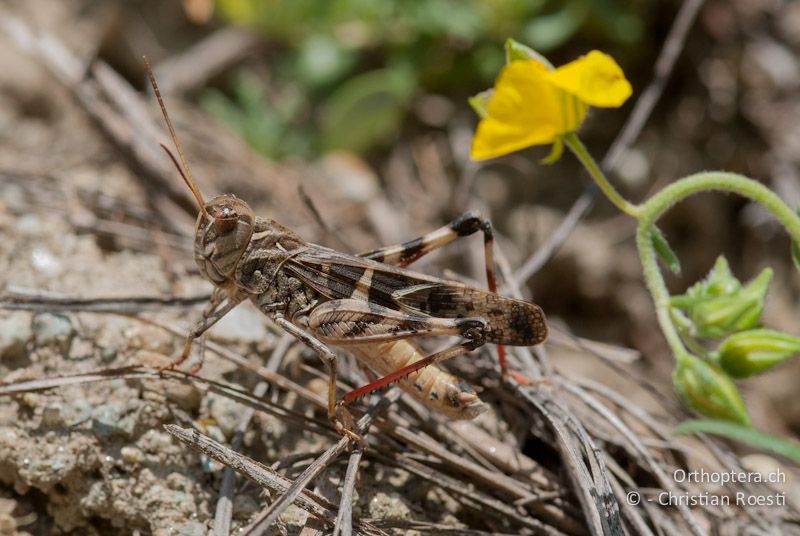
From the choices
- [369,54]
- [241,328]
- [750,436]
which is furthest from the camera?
[369,54]

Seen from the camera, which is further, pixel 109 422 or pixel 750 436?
pixel 109 422

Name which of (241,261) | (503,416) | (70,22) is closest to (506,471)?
(503,416)

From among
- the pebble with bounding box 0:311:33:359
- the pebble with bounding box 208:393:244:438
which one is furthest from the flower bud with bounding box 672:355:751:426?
the pebble with bounding box 0:311:33:359

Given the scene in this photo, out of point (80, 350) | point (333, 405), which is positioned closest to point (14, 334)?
point (80, 350)

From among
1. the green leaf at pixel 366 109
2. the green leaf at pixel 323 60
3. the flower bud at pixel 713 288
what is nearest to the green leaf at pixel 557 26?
the green leaf at pixel 366 109

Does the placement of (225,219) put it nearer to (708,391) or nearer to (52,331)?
(52,331)

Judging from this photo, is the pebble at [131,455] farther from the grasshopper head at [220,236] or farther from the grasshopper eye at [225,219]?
the grasshopper eye at [225,219]

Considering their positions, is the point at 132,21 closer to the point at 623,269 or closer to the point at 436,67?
the point at 436,67
